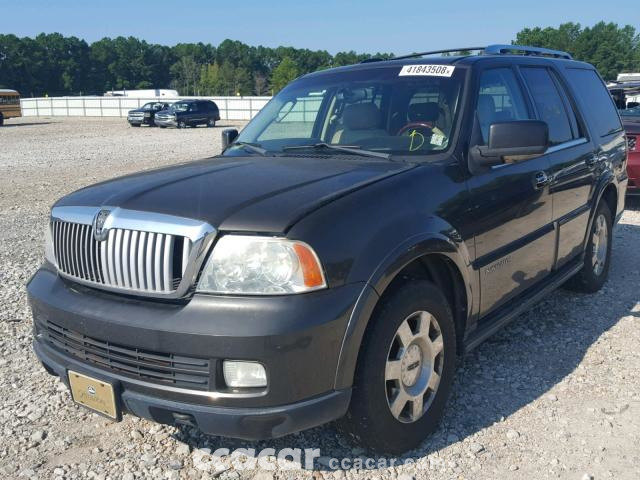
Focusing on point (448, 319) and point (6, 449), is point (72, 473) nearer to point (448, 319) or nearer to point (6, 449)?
point (6, 449)

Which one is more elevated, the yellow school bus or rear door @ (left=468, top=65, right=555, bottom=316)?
rear door @ (left=468, top=65, right=555, bottom=316)

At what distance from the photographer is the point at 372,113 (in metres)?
3.82

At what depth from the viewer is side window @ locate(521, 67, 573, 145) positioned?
169 inches

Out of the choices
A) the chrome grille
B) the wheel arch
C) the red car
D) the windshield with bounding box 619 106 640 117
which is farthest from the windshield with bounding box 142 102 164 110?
the wheel arch

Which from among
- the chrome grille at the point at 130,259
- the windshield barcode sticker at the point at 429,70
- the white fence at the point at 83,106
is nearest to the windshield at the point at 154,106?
the white fence at the point at 83,106

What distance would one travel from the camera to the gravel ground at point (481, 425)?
9.70ft

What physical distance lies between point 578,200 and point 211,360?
3.33m

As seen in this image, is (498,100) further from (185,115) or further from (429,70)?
(185,115)

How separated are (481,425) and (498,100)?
6.48 ft

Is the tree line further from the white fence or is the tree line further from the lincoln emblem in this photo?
the lincoln emblem

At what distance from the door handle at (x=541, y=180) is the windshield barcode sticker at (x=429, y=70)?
88 centimetres

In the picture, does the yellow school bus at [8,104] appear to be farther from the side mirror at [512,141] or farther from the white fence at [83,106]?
the side mirror at [512,141]

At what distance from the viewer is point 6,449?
10.4 ft

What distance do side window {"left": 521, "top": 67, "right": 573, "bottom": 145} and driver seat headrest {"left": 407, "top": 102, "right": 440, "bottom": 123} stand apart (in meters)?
0.99
